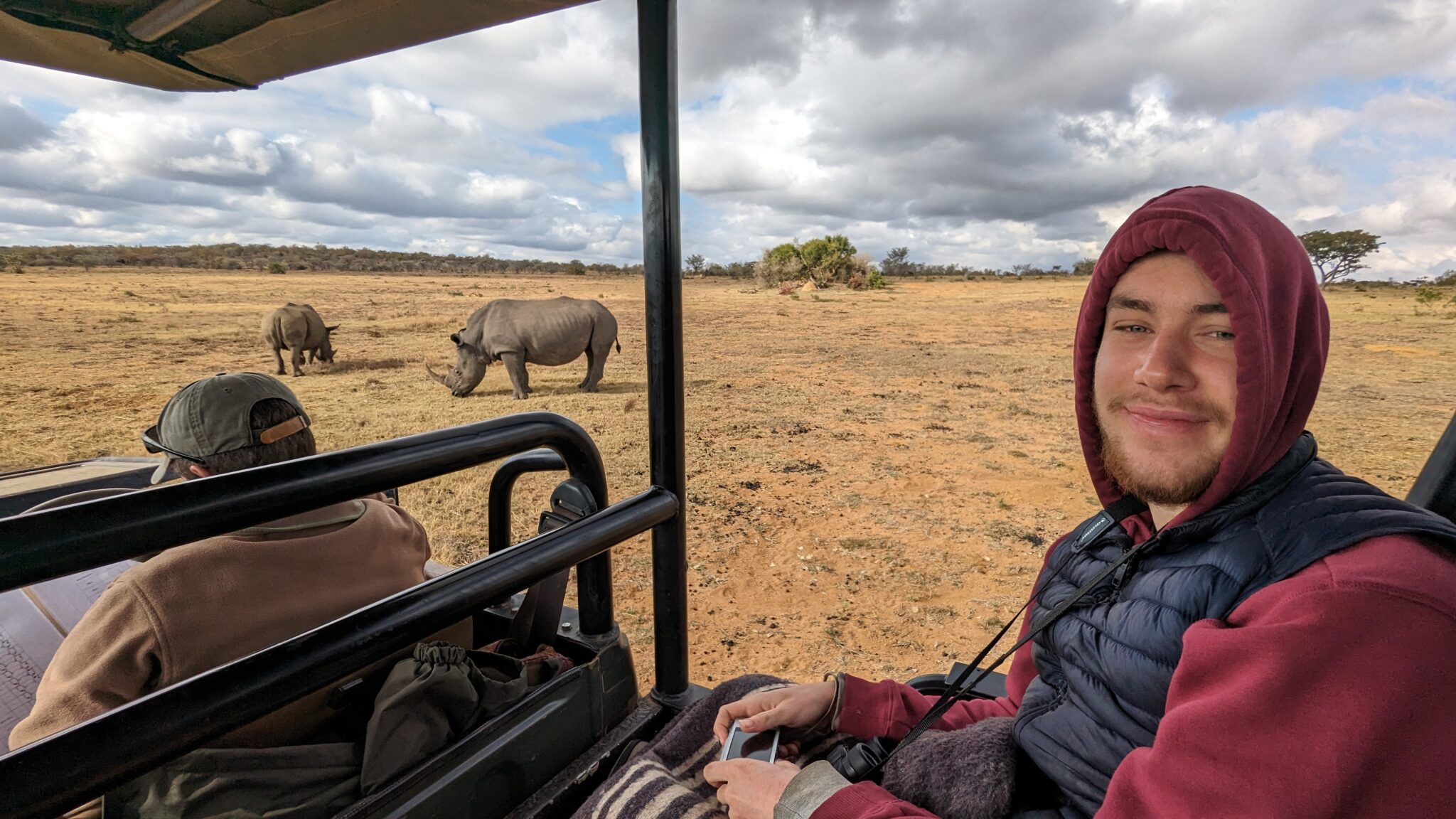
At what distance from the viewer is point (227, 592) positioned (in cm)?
123

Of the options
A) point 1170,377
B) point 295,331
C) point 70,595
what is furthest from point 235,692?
point 295,331

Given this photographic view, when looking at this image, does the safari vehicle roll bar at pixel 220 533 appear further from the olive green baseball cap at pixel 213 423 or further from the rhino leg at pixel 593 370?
the rhino leg at pixel 593 370

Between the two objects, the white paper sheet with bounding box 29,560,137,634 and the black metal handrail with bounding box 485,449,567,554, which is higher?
the black metal handrail with bounding box 485,449,567,554

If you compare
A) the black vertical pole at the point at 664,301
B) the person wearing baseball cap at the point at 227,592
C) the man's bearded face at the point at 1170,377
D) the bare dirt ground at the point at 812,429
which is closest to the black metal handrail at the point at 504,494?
the person wearing baseball cap at the point at 227,592

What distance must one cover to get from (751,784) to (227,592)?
964 millimetres

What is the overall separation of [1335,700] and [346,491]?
1089mm

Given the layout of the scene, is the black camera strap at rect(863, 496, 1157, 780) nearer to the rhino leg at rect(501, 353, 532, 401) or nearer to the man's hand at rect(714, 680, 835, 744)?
the man's hand at rect(714, 680, 835, 744)

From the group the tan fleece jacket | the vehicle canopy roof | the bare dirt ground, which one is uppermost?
the vehicle canopy roof

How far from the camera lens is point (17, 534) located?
A: 1.98 feet

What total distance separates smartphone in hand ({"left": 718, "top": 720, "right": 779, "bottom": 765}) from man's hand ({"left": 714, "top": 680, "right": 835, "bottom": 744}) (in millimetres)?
17

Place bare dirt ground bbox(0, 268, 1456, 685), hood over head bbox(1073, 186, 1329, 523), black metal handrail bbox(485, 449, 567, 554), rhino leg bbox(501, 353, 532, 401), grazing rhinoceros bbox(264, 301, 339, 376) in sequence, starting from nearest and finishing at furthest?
1. hood over head bbox(1073, 186, 1329, 523)
2. black metal handrail bbox(485, 449, 567, 554)
3. bare dirt ground bbox(0, 268, 1456, 685)
4. rhino leg bbox(501, 353, 532, 401)
5. grazing rhinoceros bbox(264, 301, 339, 376)

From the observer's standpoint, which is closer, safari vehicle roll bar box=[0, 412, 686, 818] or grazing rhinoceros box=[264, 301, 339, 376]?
safari vehicle roll bar box=[0, 412, 686, 818]

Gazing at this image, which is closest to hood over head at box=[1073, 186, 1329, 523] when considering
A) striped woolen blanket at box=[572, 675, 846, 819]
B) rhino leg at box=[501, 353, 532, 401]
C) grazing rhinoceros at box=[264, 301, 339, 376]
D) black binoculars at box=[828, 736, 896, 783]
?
black binoculars at box=[828, 736, 896, 783]

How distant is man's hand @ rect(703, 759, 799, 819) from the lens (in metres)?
1.09
